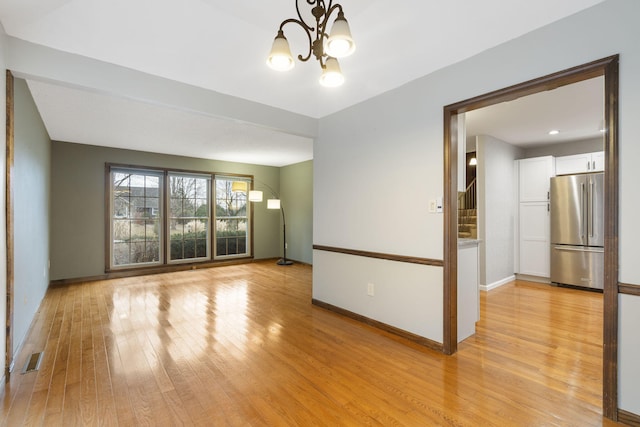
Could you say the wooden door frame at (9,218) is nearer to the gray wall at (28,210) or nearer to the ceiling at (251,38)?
the gray wall at (28,210)

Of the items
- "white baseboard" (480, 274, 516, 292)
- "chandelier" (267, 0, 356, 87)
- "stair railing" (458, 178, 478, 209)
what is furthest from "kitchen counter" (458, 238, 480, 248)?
"stair railing" (458, 178, 478, 209)

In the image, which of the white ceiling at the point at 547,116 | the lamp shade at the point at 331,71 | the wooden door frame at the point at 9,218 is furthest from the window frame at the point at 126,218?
the white ceiling at the point at 547,116

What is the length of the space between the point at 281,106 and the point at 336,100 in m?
0.66

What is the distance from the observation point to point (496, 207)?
16.5 ft

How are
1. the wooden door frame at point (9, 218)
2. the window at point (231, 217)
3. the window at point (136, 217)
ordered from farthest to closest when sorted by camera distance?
the window at point (231, 217)
the window at point (136, 217)
the wooden door frame at point (9, 218)

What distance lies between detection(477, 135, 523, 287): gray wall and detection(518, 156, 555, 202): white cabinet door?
152 mm

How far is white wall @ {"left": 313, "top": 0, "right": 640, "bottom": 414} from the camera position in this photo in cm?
172

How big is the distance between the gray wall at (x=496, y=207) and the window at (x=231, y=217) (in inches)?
192

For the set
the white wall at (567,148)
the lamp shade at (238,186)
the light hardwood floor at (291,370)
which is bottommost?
the light hardwood floor at (291,370)

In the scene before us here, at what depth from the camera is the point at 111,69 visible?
251 cm

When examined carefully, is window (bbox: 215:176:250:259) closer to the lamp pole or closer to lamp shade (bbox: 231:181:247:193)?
lamp shade (bbox: 231:181:247:193)

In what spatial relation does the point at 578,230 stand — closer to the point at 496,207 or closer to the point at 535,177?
the point at 535,177

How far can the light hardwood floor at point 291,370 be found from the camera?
1824mm

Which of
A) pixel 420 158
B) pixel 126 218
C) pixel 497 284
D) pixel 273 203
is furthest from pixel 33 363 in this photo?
pixel 497 284
